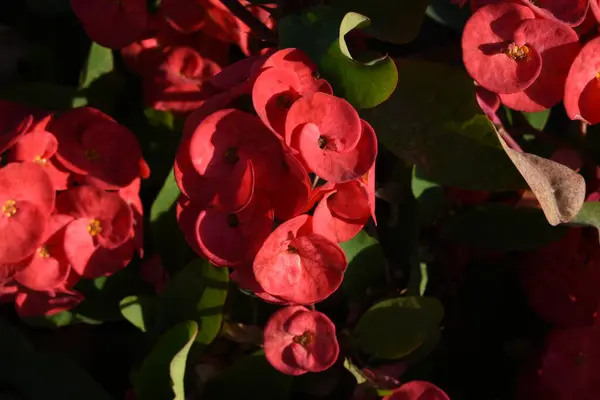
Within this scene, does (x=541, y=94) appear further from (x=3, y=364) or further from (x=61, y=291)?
(x=3, y=364)

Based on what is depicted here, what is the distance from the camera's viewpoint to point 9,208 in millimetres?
609

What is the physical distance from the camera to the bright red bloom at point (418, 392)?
620 mm

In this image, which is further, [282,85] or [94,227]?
[94,227]

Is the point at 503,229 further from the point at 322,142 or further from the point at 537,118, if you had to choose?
the point at 322,142

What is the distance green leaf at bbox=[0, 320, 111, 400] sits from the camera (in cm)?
73

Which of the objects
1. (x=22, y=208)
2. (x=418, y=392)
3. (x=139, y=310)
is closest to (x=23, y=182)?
(x=22, y=208)

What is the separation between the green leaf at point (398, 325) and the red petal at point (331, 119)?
217mm

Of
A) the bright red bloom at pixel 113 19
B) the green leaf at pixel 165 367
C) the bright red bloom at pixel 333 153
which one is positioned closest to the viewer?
the bright red bloom at pixel 333 153

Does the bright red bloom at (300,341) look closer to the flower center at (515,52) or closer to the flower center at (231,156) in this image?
the flower center at (231,156)

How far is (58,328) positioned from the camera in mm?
831

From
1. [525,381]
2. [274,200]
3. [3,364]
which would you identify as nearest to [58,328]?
[3,364]

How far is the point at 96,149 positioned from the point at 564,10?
0.43m

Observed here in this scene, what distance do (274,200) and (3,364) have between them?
0.42 metres

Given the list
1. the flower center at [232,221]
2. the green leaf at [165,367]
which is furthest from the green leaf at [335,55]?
the green leaf at [165,367]
